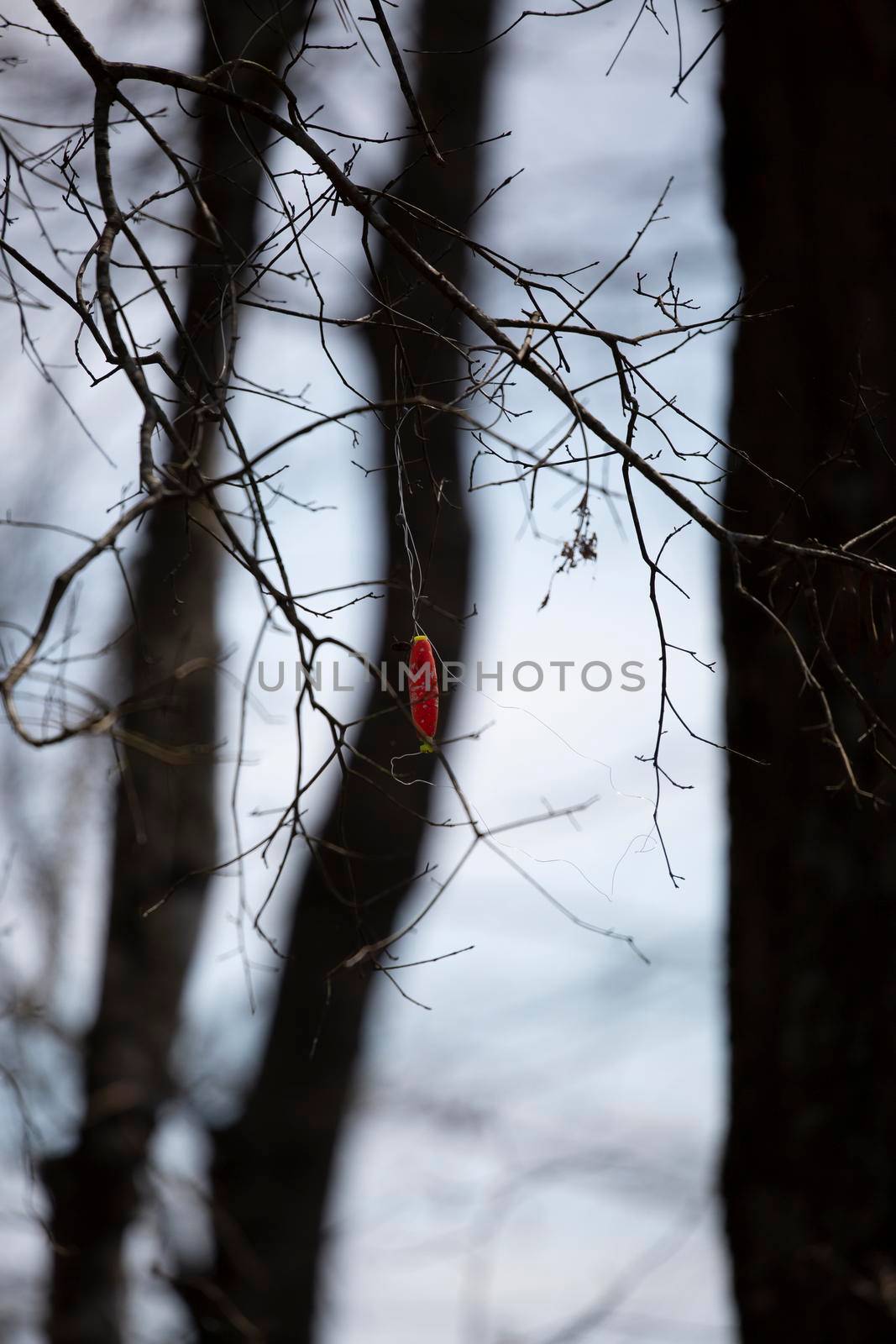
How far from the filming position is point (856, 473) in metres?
2.31

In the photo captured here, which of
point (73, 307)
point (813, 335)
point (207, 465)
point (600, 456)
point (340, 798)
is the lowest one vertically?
point (340, 798)

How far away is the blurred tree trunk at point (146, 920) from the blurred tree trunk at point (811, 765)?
1.64 meters

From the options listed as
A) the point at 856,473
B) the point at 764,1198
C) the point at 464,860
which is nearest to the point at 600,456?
the point at 464,860

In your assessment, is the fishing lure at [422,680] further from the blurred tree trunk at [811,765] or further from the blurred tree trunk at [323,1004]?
the blurred tree trunk at [323,1004]

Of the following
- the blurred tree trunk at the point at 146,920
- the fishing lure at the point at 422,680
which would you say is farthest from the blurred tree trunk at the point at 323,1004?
the fishing lure at the point at 422,680

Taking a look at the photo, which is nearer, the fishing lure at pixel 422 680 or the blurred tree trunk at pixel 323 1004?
the fishing lure at pixel 422 680

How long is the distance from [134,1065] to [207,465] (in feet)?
7.23

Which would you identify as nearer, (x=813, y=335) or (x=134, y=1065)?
(x=813, y=335)

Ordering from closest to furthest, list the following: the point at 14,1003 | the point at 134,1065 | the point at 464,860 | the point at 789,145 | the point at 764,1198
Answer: the point at 464,860 → the point at 14,1003 → the point at 764,1198 → the point at 789,145 → the point at 134,1065

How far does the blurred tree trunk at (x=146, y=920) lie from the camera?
3.86 m

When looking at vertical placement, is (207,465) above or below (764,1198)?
above

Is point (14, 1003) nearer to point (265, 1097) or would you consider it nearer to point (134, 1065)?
point (134, 1065)

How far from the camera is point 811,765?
2.45m

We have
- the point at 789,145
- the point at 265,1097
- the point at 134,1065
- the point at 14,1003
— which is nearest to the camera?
the point at 14,1003
